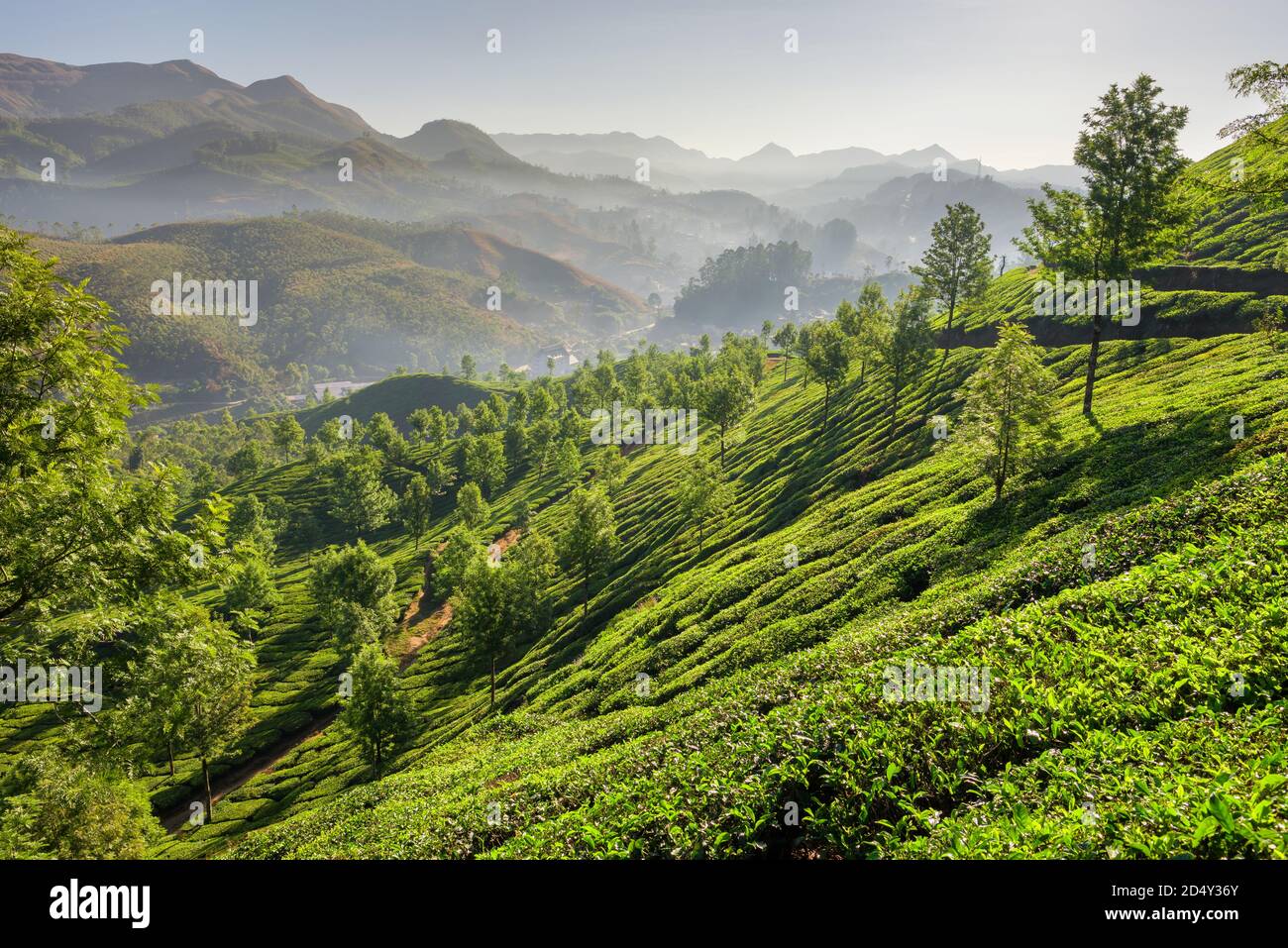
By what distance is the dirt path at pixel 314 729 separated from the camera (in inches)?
1751

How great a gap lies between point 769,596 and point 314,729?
5038cm

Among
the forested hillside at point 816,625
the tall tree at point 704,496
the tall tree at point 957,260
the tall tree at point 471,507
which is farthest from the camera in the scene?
the tall tree at point 471,507

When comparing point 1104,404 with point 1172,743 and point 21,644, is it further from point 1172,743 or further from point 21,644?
point 21,644

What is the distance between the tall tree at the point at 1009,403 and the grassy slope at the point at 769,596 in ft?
7.87

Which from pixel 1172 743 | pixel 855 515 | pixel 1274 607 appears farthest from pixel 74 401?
pixel 855 515

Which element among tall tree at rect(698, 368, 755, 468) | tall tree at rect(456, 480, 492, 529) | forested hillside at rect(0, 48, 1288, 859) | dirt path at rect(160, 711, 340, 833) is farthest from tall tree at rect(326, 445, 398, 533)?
tall tree at rect(698, 368, 755, 468)

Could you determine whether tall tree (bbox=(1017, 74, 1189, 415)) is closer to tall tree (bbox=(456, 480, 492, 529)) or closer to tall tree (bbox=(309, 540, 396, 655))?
Answer: tall tree (bbox=(309, 540, 396, 655))

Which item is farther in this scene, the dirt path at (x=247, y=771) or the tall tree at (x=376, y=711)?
the dirt path at (x=247, y=771)

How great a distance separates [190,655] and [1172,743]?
20.9 m

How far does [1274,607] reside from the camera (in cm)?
1113

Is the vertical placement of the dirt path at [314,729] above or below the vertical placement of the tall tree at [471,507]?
below

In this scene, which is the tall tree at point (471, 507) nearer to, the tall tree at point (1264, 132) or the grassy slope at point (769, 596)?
the grassy slope at point (769, 596)

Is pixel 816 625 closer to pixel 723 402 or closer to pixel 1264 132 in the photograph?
pixel 1264 132

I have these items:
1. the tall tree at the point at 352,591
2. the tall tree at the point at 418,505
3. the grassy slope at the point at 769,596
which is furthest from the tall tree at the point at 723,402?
the tall tree at the point at 418,505
